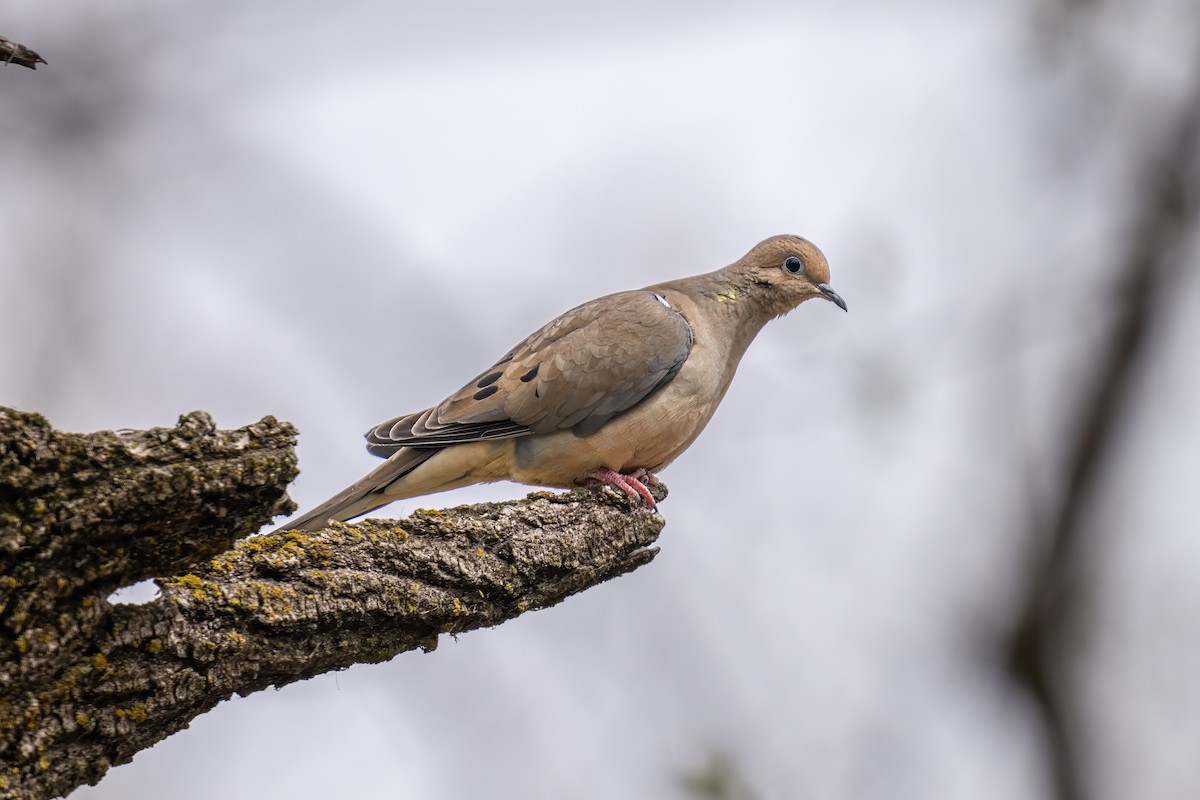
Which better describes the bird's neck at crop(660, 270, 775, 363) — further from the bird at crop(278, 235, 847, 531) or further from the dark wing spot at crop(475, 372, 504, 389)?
the dark wing spot at crop(475, 372, 504, 389)

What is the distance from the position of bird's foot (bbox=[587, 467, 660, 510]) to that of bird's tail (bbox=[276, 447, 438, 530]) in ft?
2.41

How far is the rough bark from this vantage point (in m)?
1.96

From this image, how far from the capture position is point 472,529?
121 inches

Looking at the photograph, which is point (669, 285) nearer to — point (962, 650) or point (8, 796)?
point (962, 650)

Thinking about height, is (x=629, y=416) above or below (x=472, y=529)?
above

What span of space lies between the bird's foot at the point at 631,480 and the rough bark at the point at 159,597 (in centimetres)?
238

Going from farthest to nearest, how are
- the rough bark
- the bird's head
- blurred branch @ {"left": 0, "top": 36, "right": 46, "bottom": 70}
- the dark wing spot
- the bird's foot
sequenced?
the bird's head → the dark wing spot → the bird's foot → the rough bark → blurred branch @ {"left": 0, "top": 36, "right": 46, "bottom": 70}

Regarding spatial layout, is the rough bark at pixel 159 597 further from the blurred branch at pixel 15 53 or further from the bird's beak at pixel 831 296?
the bird's beak at pixel 831 296

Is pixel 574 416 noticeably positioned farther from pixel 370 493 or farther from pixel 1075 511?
pixel 1075 511

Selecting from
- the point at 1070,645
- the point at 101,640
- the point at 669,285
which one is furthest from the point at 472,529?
the point at 669,285

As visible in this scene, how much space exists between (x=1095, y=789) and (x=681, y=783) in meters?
1.90

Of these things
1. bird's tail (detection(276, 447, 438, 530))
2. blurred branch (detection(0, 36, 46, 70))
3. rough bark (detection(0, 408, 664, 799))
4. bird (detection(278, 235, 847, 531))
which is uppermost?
bird (detection(278, 235, 847, 531))

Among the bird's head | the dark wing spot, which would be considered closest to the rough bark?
the dark wing spot

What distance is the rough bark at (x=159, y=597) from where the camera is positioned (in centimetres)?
196
